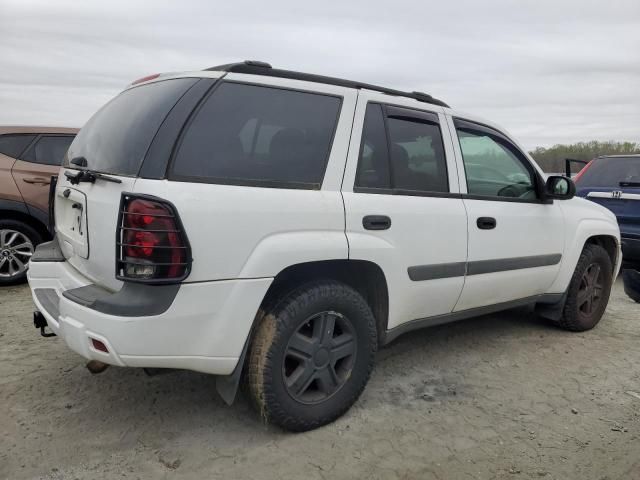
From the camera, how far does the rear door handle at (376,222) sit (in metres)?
2.70

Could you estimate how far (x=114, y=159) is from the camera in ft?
7.93

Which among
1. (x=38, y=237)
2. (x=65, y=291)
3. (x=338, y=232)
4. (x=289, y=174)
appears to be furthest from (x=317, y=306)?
(x=38, y=237)

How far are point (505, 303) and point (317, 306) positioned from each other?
5.96 feet

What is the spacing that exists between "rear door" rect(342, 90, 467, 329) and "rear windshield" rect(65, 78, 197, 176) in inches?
37.7

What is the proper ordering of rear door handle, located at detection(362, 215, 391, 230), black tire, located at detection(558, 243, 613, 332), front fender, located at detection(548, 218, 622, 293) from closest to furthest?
rear door handle, located at detection(362, 215, 391, 230)
front fender, located at detection(548, 218, 622, 293)
black tire, located at detection(558, 243, 613, 332)

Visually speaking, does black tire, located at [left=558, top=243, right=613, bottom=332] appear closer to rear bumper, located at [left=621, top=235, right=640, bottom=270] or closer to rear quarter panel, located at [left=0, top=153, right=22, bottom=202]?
rear bumper, located at [left=621, top=235, right=640, bottom=270]

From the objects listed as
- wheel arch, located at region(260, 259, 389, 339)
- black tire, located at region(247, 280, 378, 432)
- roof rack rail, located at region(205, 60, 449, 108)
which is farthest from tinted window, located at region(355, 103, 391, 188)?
black tire, located at region(247, 280, 378, 432)

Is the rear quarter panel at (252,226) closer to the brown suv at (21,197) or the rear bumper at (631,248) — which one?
the brown suv at (21,197)

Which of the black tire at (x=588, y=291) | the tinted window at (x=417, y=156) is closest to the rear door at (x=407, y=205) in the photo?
the tinted window at (x=417, y=156)

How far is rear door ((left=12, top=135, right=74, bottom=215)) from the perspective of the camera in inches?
212

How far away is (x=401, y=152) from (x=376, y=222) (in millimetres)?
526

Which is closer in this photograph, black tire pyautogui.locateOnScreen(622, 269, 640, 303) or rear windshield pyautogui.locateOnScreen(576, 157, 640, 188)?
black tire pyautogui.locateOnScreen(622, 269, 640, 303)

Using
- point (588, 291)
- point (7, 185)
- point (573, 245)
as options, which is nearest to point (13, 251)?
point (7, 185)

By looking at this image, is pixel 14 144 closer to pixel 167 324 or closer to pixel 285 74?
pixel 285 74
